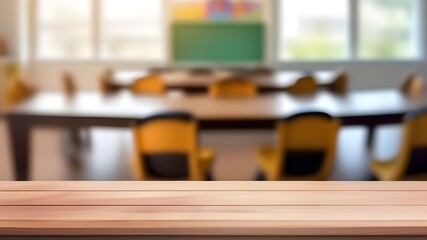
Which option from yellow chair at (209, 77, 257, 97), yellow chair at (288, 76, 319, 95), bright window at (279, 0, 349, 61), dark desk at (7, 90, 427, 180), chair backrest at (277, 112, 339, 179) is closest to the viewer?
chair backrest at (277, 112, 339, 179)

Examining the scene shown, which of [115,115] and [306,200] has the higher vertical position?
[306,200]

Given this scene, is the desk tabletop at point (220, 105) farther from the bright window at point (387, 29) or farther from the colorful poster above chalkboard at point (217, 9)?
the bright window at point (387, 29)

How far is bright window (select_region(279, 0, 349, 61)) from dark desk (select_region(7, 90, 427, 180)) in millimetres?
4957

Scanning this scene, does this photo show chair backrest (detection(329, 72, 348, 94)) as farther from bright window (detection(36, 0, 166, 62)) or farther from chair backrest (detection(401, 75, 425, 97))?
bright window (detection(36, 0, 166, 62))

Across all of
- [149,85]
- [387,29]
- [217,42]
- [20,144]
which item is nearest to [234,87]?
[149,85]

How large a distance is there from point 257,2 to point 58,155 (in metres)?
4.48

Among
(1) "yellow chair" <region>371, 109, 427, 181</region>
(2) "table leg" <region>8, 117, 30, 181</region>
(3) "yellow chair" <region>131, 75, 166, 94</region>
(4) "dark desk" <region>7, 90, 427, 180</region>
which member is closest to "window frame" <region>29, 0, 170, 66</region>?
(3) "yellow chair" <region>131, 75, 166, 94</region>

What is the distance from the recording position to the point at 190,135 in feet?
9.73

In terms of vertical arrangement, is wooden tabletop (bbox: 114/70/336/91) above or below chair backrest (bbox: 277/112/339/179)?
below

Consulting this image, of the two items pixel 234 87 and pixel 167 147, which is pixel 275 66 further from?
pixel 167 147

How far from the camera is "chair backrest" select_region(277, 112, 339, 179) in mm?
2988

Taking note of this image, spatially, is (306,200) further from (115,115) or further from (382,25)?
(382,25)

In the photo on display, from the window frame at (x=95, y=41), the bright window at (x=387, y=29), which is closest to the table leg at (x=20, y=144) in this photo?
the window frame at (x=95, y=41)

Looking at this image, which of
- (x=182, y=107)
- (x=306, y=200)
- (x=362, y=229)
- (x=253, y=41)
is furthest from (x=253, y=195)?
(x=253, y=41)
